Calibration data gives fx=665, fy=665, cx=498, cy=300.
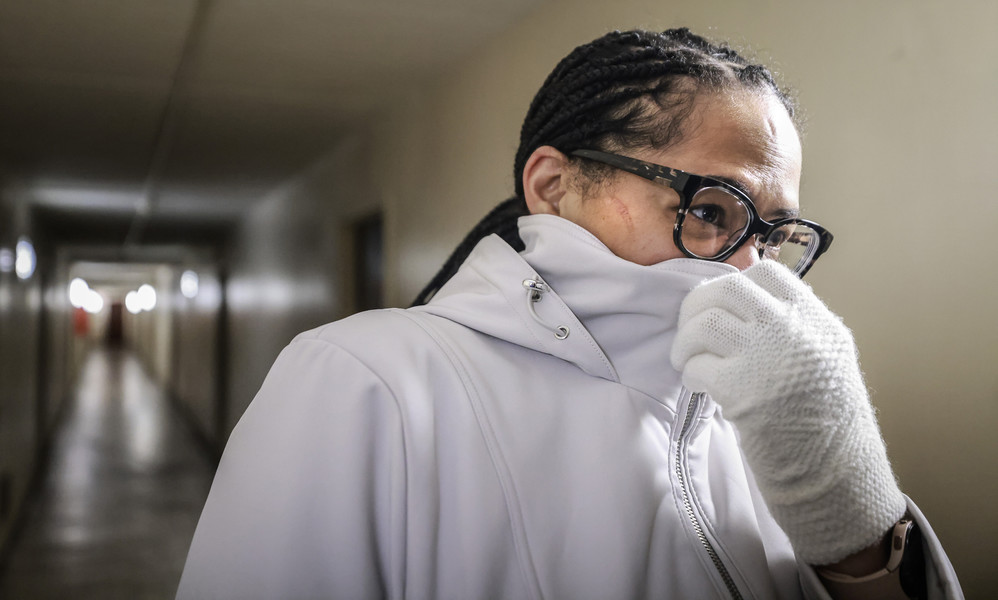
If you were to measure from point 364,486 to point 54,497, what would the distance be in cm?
690

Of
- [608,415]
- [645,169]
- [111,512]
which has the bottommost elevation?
[111,512]

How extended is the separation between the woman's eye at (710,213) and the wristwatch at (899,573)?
44 centimetres

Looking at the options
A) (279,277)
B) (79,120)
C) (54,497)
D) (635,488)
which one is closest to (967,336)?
(635,488)

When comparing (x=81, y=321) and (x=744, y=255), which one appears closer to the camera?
(x=744, y=255)

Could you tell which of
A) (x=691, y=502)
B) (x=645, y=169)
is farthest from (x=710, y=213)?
(x=691, y=502)

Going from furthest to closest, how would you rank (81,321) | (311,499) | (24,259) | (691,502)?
1. (81,321)
2. (24,259)
3. (691,502)
4. (311,499)

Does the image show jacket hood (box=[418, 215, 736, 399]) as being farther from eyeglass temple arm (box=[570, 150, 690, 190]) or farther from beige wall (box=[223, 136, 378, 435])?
beige wall (box=[223, 136, 378, 435])

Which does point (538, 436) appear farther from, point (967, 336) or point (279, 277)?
point (279, 277)

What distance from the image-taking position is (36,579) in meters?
4.27

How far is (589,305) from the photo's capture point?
2.82ft

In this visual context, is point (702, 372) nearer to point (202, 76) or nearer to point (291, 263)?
point (202, 76)

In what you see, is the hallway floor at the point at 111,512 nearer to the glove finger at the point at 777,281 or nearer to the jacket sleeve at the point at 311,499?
the jacket sleeve at the point at 311,499

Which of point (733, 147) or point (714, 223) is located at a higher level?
point (733, 147)

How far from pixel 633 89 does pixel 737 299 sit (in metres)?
0.36
